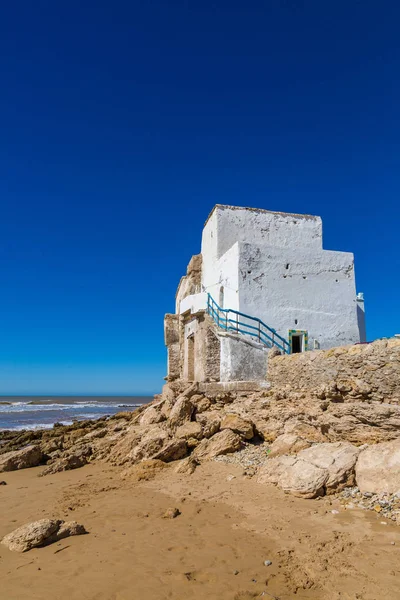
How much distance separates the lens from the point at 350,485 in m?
5.52

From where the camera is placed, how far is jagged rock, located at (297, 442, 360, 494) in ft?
18.2

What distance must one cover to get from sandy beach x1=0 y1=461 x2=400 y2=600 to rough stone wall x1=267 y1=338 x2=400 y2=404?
2.24 m

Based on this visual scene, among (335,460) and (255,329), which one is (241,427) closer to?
(335,460)

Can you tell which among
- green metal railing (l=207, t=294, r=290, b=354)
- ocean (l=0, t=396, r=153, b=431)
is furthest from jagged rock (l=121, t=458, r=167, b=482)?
ocean (l=0, t=396, r=153, b=431)

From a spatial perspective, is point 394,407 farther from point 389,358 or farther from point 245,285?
point 245,285

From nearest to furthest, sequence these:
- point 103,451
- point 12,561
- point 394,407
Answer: point 12,561 < point 394,407 < point 103,451

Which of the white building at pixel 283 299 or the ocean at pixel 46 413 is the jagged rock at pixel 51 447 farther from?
the ocean at pixel 46 413

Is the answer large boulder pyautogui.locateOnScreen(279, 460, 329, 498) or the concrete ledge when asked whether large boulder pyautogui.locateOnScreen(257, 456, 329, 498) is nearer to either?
large boulder pyautogui.locateOnScreen(279, 460, 329, 498)

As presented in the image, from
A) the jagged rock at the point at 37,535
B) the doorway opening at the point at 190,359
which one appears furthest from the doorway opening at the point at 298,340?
the jagged rock at the point at 37,535

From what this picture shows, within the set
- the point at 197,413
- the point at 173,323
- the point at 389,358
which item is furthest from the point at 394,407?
the point at 173,323

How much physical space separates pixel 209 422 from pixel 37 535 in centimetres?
485

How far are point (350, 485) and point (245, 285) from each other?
8.73 m

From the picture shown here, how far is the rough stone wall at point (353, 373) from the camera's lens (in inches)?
259

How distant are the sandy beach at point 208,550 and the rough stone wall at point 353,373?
224cm
